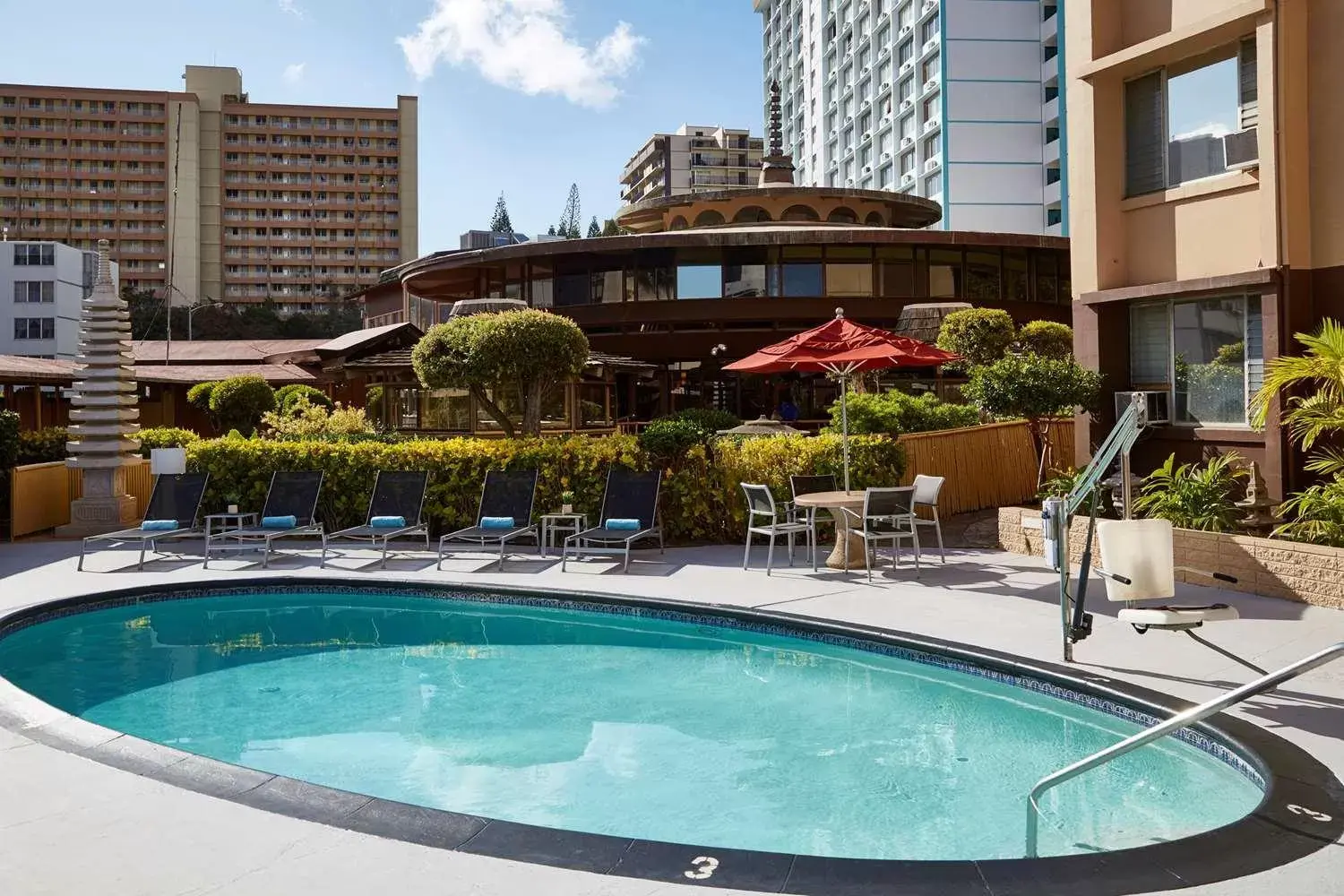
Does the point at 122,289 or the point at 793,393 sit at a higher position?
the point at 122,289

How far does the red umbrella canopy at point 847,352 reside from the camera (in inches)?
400

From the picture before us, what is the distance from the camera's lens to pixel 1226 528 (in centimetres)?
938

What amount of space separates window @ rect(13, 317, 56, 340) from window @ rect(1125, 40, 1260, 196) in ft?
222

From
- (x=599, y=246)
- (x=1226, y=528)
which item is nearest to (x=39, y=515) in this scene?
(x=1226, y=528)

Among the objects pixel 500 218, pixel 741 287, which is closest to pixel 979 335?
pixel 741 287

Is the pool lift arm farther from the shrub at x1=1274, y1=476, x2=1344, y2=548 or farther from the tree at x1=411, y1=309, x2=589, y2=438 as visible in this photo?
the tree at x1=411, y1=309, x2=589, y2=438

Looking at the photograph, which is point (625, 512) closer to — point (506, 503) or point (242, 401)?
point (506, 503)

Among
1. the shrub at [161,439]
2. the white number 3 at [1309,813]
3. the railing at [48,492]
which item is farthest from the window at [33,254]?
the white number 3 at [1309,813]

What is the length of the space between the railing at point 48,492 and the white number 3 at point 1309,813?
14485mm

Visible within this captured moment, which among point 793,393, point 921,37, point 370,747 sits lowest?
point 370,747

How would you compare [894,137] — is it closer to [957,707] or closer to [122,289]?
[957,707]

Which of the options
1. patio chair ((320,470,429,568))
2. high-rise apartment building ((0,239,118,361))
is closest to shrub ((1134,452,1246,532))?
patio chair ((320,470,429,568))

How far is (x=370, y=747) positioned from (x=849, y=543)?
5.76 metres

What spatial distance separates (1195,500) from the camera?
9.59 meters
